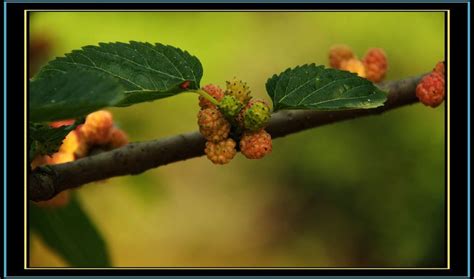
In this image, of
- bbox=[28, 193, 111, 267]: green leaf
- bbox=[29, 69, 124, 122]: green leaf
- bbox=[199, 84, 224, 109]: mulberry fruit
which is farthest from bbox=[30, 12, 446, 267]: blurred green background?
bbox=[29, 69, 124, 122]: green leaf

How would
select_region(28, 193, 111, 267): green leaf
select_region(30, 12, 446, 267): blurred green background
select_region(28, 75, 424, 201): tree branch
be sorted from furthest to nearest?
select_region(30, 12, 446, 267): blurred green background → select_region(28, 193, 111, 267): green leaf → select_region(28, 75, 424, 201): tree branch

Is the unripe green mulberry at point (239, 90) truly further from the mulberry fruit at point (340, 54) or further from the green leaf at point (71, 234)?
the green leaf at point (71, 234)

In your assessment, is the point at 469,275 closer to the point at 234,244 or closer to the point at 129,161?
the point at 129,161

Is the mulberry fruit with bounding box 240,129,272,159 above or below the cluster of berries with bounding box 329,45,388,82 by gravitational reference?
below

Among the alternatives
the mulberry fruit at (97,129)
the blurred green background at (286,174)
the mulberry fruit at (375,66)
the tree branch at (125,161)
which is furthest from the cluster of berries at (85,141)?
the blurred green background at (286,174)

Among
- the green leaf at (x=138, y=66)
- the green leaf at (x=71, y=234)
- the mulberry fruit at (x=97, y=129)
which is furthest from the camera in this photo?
the green leaf at (x=71, y=234)

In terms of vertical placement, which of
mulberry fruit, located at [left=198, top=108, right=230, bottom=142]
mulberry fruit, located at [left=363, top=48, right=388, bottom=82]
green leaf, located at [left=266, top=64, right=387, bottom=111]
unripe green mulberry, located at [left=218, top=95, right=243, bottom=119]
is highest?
mulberry fruit, located at [left=363, top=48, right=388, bottom=82]

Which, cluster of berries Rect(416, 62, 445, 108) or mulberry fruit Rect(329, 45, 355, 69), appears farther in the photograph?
mulberry fruit Rect(329, 45, 355, 69)

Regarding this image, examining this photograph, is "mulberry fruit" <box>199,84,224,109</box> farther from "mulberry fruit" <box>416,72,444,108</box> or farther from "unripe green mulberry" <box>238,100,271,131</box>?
"mulberry fruit" <box>416,72,444,108</box>

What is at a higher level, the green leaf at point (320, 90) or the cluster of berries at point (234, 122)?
the green leaf at point (320, 90)
